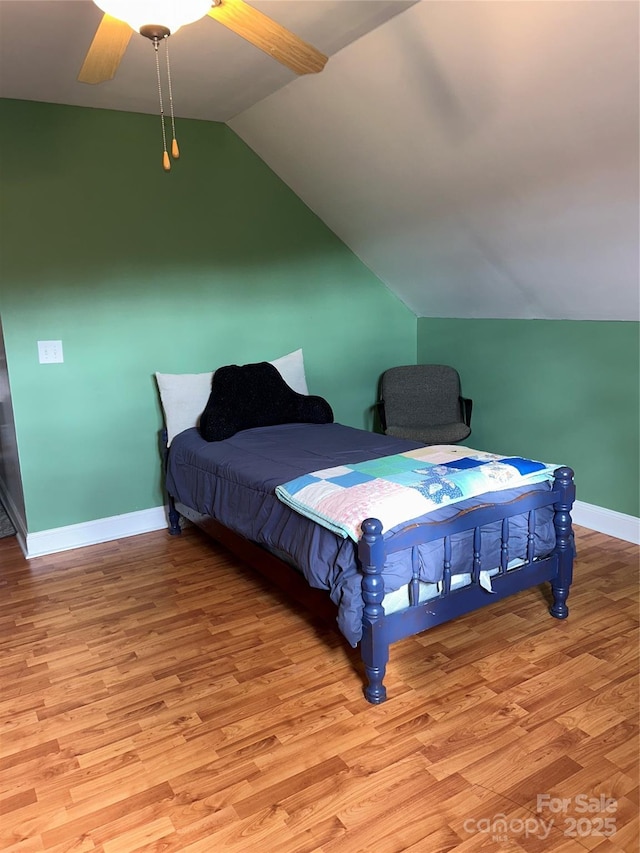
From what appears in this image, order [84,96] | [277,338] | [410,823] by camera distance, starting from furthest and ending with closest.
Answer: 1. [277,338]
2. [84,96]
3. [410,823]

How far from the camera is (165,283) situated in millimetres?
3824

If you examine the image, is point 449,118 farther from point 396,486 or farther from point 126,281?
point 126,281

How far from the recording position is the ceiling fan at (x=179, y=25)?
5.20ft

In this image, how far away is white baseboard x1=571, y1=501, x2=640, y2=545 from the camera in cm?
345

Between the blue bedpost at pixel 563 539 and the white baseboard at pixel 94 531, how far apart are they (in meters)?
2.30

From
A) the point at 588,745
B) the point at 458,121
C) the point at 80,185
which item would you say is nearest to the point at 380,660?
the point at 588,745

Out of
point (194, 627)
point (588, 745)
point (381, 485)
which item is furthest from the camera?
point (194, 627)

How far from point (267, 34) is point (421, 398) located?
9.44 ft

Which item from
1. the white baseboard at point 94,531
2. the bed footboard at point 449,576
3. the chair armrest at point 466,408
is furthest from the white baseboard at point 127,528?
the bed footboard at point 449,576

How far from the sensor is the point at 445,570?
238 cm

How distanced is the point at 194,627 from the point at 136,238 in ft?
7.11

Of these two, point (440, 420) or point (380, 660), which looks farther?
point (440, 420)

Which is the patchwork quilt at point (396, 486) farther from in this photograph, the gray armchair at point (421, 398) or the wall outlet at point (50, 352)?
the wall outlet at point (50, 352)

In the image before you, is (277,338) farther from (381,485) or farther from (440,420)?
(381,485)
